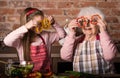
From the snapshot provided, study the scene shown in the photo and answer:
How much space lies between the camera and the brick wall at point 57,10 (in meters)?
2.00

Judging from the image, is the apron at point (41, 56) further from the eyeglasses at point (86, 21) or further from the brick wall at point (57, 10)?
the brick wall at point (57, 10)

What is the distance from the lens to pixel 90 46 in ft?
5.51

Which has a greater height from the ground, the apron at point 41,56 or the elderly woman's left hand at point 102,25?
the elderly woman's left hand at point 102,25

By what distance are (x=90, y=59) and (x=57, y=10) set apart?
50 cm

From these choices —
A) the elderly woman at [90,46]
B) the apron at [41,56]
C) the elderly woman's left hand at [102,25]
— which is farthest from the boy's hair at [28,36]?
the elderly woman's left hand at [102,25]

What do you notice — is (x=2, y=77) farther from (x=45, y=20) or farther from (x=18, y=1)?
(x=18, y=1)

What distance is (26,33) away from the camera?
66.7 inches

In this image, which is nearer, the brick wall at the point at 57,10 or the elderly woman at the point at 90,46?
the elderly woman at the point at 90,46

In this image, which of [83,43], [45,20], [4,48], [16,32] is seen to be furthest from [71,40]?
[4,48]

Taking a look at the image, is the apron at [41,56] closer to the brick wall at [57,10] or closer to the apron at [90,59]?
the apron at [90,59]

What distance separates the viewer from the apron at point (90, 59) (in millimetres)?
1634

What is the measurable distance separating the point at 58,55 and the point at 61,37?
134 millimetres

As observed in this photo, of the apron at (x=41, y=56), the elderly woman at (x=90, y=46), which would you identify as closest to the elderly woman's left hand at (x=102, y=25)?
the elderly woman at (x=90, y=46)

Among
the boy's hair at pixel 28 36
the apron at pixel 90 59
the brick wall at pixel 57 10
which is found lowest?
the apron at pixel 90 59
